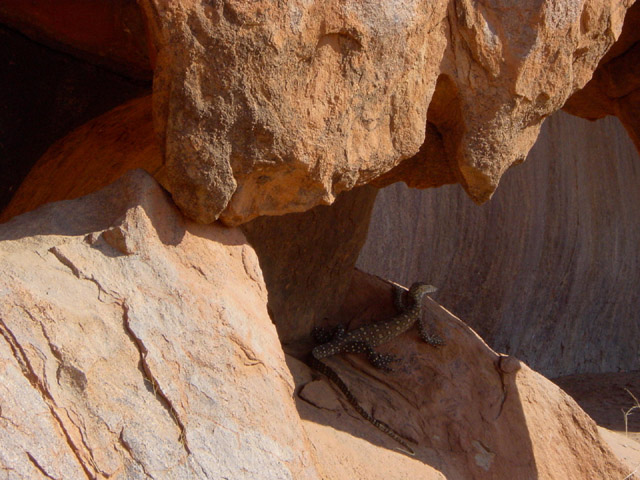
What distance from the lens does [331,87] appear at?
3324mm

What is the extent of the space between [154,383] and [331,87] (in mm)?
1466

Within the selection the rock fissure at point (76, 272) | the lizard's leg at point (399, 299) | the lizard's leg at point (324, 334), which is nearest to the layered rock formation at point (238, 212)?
the rock fissure at point (76, 272)

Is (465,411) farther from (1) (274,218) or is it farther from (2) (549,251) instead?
(2) (549,251)

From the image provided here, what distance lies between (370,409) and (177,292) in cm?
245

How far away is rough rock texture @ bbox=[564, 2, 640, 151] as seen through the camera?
659 centimetres

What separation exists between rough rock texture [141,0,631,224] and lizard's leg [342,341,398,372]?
1.82m

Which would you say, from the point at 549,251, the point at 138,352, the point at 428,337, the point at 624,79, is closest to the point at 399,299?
the point at 428,337

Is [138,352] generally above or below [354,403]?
below

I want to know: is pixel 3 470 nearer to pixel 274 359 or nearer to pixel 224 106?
pixel 274 359

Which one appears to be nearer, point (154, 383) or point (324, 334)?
point (154, 383)

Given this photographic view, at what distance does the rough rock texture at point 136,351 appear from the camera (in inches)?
101

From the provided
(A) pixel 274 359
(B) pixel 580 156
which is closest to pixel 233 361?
(A) pixel 274 359

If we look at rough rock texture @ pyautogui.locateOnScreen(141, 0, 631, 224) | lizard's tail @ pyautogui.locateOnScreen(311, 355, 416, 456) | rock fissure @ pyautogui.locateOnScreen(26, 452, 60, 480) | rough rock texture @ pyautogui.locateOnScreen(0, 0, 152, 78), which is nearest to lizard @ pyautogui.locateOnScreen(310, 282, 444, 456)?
lizard's tail @ pyautogui.locateOnScreen(311, 355, 416, 456)

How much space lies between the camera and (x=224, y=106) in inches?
122
